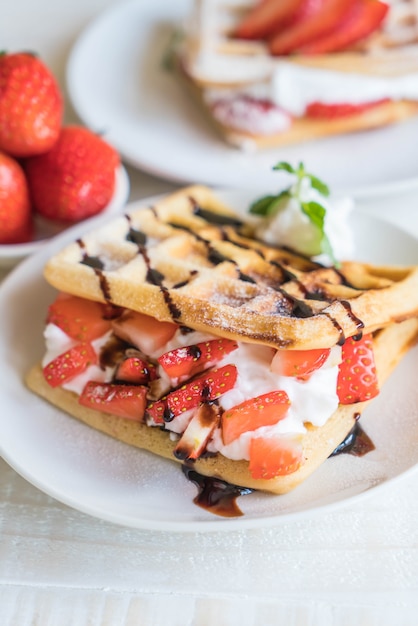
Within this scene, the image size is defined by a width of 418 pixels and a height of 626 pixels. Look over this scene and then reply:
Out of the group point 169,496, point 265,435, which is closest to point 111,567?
point 169,496

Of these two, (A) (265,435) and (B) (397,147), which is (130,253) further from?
(B) (397,147)

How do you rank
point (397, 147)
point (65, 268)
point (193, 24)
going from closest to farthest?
point (65, 268), point (397, 147), point (193, 24)

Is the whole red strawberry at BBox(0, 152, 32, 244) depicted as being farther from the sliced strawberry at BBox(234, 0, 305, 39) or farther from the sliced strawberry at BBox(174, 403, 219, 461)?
the sliced strawberry at BBox(234, 0, 305, 39)

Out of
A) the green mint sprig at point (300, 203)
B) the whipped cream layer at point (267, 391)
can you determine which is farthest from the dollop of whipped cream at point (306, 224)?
the whipped cream layer at point (267, 391)

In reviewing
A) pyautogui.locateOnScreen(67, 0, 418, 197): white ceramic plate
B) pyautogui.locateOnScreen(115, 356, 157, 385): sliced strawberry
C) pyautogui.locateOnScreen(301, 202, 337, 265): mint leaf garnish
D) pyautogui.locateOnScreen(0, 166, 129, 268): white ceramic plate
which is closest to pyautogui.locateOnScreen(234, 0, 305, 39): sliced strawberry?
pyautogui.locateOnScreen(67, 0, 418, 197): white ceramic plate

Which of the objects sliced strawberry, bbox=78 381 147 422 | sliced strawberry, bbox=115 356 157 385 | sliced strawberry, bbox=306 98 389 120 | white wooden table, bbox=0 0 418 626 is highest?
sliced strawberry, bbox=306 98 389 120

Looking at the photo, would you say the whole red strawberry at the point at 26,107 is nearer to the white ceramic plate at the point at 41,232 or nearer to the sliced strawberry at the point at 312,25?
the white ceramic plate at the point at 41,232
